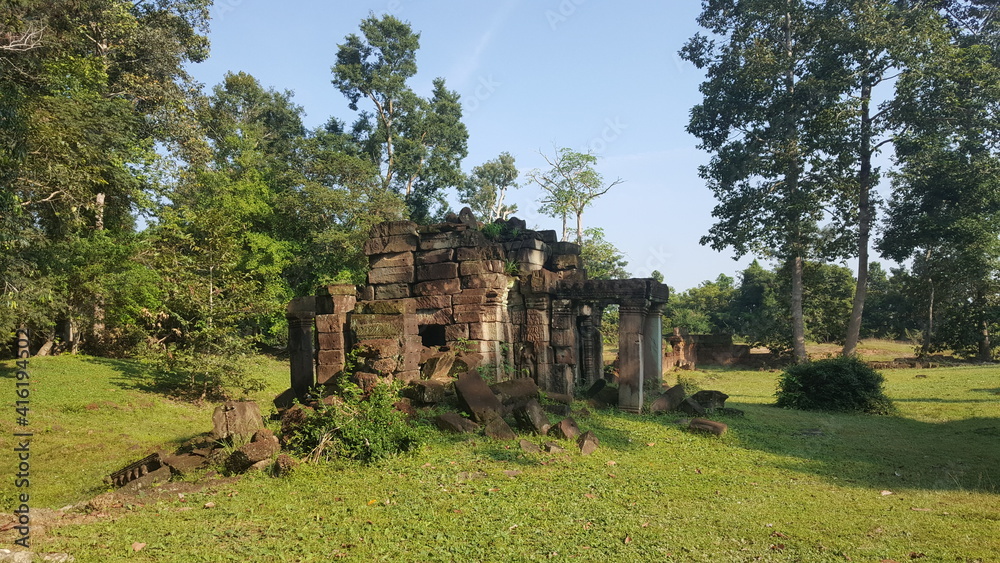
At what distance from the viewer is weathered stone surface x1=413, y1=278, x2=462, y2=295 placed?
12734mm

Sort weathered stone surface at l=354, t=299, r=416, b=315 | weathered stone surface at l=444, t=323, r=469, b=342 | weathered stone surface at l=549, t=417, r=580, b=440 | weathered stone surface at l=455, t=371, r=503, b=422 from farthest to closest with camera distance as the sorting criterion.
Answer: weathered stone surface at l=444, t=323, r=469, b=342 < weathered stone surface at l=354, t=299, r=416, b=315 < weathered stone surface at l=455, t=371, r=503, b=422 < weathered stone surface at l=549, t=417, r=580, b=440

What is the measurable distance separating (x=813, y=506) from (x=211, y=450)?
684cm

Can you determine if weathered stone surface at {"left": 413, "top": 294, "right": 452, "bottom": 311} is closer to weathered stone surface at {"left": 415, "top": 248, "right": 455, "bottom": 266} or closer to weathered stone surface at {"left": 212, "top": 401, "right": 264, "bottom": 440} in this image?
weathered stone surface at {"left": 415, "top": 248, "right": 455, "bottom": 266}

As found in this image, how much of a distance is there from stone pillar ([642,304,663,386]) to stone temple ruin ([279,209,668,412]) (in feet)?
0.07

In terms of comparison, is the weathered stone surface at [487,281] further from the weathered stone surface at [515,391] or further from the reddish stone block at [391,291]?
the weathered stone surface at [515,391]

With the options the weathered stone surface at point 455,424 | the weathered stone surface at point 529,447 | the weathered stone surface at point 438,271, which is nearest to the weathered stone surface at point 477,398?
the weathered stone surface at point 455,424

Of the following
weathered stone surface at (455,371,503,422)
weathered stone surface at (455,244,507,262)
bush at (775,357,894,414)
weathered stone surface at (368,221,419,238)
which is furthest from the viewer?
bush at (775,357,894,414)

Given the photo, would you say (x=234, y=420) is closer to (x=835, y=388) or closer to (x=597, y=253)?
(x=835, y=388)

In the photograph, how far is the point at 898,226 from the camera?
26.0 metres

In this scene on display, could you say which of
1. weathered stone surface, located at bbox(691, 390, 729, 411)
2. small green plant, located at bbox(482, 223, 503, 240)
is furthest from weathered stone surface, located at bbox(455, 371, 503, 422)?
small green plant, located at bbox(482, 223, 503, 240)

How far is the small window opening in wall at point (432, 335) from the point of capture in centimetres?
1335

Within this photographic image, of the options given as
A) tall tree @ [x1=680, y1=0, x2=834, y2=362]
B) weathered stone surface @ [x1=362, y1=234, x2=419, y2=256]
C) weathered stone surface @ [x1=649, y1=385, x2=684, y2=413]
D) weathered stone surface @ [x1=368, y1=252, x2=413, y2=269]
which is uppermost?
tall tree @ [x1=680, y1=0, x2=834, y2=362]

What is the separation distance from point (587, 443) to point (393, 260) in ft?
21.8

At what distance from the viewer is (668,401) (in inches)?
472
